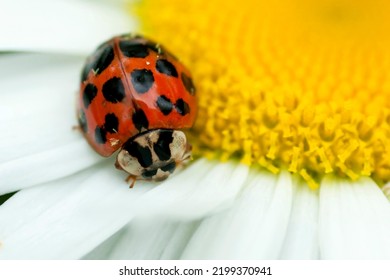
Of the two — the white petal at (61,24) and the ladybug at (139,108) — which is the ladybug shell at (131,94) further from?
the white petal at (61,24)

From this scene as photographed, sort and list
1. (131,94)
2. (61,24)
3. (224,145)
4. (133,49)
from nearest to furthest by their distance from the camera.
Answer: (131,94) → (133,49) → (224,145) → (61,24)

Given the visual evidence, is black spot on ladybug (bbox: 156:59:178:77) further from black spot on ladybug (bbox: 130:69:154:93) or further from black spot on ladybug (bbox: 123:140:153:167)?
black spot on ladybug (bbox: 123:140:153:167)

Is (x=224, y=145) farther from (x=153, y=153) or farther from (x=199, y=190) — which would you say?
(x=153, y=153)

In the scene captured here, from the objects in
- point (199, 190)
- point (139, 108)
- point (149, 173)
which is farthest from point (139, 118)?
point (199, 190)

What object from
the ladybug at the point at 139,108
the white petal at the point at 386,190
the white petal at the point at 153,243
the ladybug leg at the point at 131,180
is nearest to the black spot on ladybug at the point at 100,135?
the ladybug at the point at 139,108

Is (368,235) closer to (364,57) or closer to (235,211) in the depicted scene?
(235,211)
